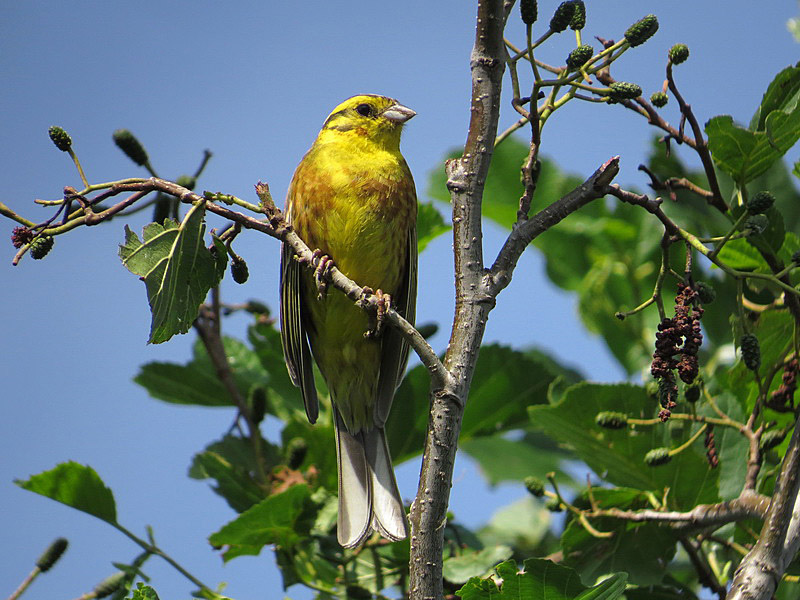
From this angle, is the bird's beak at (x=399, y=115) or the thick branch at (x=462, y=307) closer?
the thick branch at (x=462, y=307)

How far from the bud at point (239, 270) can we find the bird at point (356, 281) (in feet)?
3.30

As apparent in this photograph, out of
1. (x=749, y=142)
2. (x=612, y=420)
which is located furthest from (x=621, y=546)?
(x=749, y=142)

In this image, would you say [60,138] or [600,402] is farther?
[600,402]

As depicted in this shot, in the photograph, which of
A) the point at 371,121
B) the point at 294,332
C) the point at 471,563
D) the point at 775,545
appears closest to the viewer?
the point at 775,545

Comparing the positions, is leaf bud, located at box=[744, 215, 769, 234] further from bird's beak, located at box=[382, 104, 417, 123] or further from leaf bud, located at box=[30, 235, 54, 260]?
bird's beak, located at box=[382, 104, 417, 123]

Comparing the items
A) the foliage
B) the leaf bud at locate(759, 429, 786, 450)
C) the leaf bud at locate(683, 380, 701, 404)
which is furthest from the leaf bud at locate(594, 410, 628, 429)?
the leaf bud at locate(759, 429, 786, 450)

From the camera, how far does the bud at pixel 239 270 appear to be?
7.82 ft

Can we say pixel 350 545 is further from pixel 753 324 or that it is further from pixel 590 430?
pixel 753 324

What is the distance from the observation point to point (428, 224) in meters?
3.80

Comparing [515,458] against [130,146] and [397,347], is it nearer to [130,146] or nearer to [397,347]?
[397,347]

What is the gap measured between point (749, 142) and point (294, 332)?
175 centimetres

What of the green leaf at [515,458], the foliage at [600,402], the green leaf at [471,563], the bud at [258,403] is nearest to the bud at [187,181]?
the foliage at [600,402]

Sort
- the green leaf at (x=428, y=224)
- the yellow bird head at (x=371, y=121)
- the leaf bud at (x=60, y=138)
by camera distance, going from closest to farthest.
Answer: the leaf bud at (x=60, y=138) < the green leaf at (x=428, y=224) < the yellow bird head at (x=371, y=121)

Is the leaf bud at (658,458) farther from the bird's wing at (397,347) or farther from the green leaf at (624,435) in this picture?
the bird's wing at (397,347)
